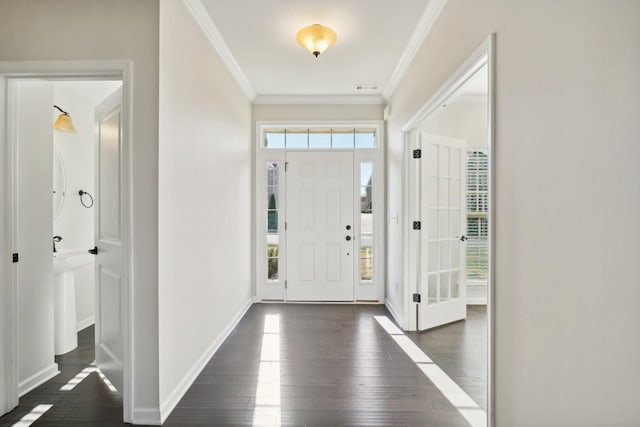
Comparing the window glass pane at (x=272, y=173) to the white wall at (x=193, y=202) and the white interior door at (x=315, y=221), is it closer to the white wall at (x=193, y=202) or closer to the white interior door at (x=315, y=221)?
the white interior door at (x=315, y=221)

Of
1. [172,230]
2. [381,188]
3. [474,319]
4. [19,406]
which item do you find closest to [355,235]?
[381,188]

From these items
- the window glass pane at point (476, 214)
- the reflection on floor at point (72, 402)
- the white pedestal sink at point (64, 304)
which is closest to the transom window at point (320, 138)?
the window glass pane at point (476, 214)

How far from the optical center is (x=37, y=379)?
2.32m

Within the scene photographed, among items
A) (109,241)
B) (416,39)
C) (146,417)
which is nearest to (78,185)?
(109,241)

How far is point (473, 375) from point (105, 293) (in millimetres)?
2774

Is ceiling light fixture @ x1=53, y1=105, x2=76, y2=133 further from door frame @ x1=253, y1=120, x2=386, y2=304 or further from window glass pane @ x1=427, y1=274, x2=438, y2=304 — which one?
window glass pane @ x1=427, y1=274, x2=438, y2=304

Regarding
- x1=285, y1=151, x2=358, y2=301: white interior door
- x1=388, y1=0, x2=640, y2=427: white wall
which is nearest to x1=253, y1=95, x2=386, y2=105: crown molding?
x1=285, y1=151, x2=358, y2=301: white interior door

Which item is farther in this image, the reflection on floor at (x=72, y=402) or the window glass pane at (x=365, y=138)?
the window glass pane at (x=365, y=138)

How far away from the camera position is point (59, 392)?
7.30 ft

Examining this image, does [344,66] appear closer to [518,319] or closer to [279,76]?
[279,76]

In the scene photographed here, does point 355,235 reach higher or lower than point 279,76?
lower

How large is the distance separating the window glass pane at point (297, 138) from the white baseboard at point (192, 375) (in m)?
2.40

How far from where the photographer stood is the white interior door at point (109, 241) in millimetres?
2127

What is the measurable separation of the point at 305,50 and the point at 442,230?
2371 mm
